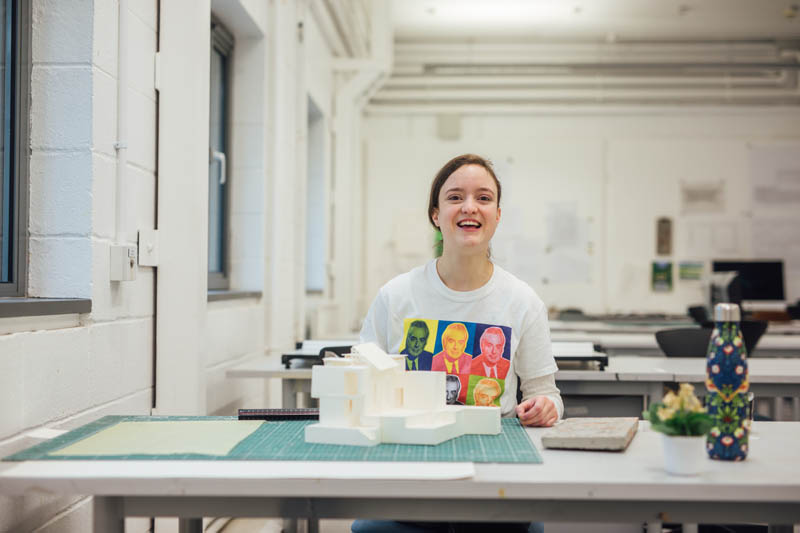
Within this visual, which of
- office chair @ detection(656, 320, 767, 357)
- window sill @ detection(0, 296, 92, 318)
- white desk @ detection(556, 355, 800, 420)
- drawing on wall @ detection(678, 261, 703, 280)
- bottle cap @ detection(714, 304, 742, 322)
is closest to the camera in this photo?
bottle cap @ detection(714, 304, 742, 322)

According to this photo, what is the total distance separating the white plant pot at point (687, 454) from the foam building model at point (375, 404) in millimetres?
389

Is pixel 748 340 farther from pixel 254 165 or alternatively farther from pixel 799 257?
pixel 799 257

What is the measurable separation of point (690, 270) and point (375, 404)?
5946 mm

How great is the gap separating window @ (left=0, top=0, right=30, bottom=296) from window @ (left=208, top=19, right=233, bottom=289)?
1.51m

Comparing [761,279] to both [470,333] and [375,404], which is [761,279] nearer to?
[470,333]

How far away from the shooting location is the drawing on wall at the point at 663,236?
22.2ft

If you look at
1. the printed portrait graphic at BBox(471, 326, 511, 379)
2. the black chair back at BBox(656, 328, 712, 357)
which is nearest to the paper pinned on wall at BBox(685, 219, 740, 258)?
the black chair back at BBox(656, 328, 712, 357)

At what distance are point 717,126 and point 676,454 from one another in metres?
6.34

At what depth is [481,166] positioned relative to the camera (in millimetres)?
1895

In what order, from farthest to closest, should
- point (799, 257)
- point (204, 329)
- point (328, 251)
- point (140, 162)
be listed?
point (799, 257) < point (328, 251) < point (204, 329) < point (140, 162)

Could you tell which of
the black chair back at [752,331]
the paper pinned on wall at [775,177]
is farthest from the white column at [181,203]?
the paper pinned on wall at [775,177]

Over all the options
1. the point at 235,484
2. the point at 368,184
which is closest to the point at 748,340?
the point at 235,484

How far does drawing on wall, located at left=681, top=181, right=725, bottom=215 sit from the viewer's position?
22.2 ft

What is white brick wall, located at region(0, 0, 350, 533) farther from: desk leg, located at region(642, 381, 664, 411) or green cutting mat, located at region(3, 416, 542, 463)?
desk leg, located at region(642, 381, 664, 411)
